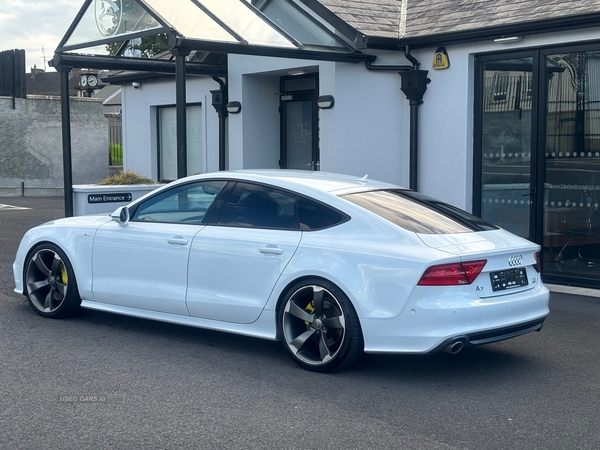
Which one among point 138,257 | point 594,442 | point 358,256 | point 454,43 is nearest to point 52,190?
point 454,43

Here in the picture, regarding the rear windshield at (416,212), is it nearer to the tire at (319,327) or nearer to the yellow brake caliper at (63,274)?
the tire at (319,327)

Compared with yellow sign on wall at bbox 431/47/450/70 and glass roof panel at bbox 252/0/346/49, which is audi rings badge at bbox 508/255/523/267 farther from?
glass roof panel at bbox 252/0/346/49

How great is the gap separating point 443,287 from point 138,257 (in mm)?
2771

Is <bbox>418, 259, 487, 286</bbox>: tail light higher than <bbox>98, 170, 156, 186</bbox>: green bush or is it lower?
lower

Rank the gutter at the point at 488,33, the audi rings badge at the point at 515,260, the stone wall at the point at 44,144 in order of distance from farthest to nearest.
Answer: the stone wall at the point at 44,144, the gutter at the point at 488,33, the audi rings badge at the point at 515,260

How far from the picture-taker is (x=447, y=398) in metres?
5.55

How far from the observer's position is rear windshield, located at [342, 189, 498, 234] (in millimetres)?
6180

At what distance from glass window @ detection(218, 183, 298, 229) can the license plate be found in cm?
156

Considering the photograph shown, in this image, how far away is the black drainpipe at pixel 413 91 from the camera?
11375mm

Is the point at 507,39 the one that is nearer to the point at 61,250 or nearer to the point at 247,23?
the point at 247,23

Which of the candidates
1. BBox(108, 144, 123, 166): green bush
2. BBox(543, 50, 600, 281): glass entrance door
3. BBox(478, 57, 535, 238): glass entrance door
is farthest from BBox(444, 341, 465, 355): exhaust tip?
BBox(108, 144, 123, 166): green bush

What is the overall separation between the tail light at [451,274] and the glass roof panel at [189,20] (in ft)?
17.2

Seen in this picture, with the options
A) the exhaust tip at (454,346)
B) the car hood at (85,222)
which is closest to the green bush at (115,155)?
the car hood at (85,222)

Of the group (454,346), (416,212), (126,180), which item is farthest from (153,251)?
(126,180)
